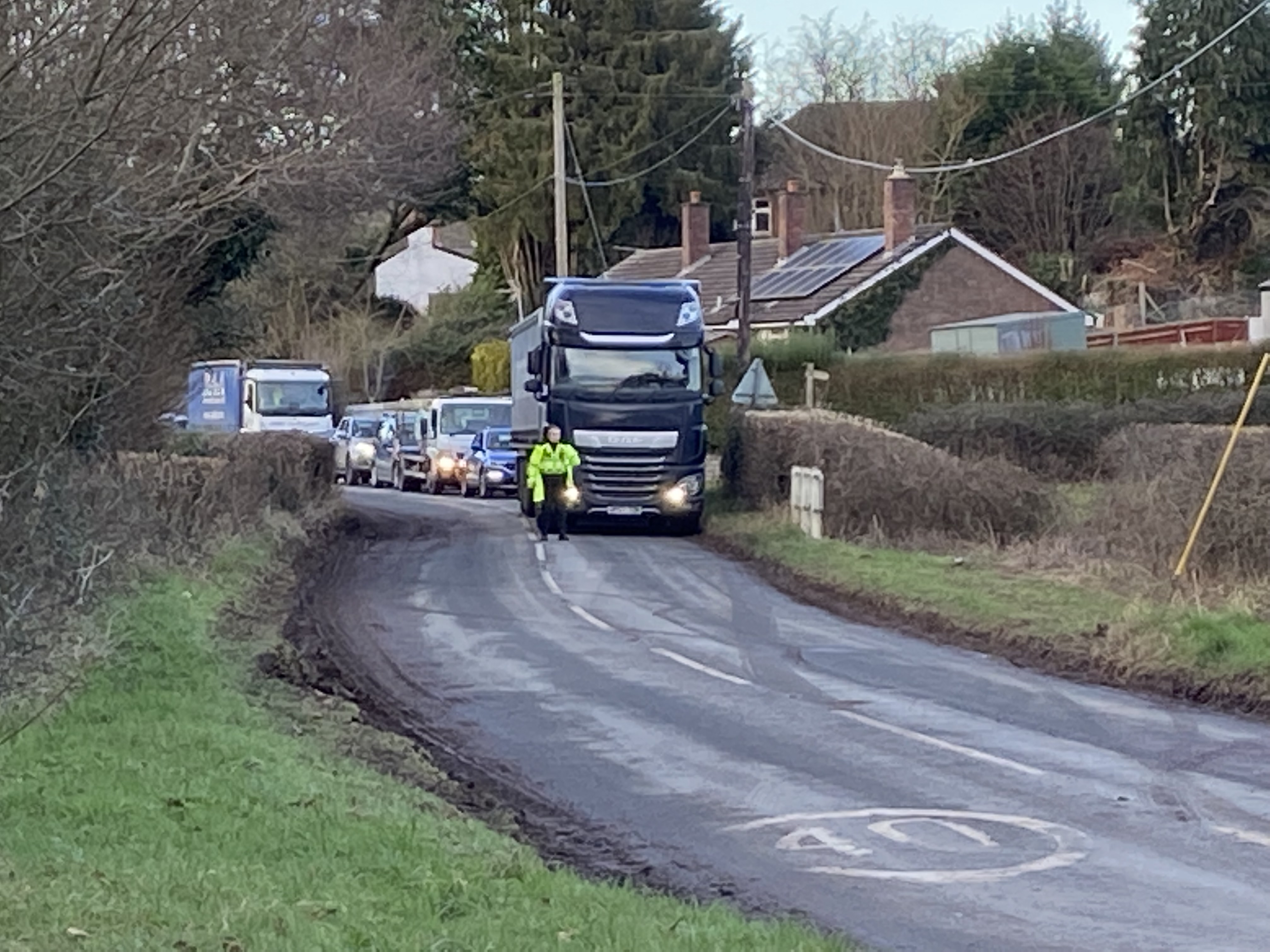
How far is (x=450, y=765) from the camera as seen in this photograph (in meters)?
12.9

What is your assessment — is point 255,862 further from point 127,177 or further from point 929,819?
point 127,177

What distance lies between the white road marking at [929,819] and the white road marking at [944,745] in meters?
1.35

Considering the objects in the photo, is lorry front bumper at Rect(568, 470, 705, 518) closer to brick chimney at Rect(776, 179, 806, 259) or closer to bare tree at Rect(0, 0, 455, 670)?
bare tree at Rect(0, 0, 455, 670)

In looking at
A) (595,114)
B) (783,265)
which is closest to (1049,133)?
(783,265)

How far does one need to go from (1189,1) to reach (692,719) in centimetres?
5378

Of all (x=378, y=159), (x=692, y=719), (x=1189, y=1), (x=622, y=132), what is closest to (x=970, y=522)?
(x=378, y=159)

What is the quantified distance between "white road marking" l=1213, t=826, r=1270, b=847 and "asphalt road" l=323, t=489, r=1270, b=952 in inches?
1.0

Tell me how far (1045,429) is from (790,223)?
924 inches

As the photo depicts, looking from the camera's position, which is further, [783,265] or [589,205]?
[589,205]

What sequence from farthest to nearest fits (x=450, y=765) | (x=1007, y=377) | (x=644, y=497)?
(x=1007, y=377), (x=644, y=497), (x=450, y=765)

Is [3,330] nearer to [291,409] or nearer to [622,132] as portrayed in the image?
[291,409]

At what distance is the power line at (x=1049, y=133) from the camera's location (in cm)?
5256

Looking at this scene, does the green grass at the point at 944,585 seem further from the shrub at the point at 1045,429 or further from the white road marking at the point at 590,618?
the shrub at the point at 1045,429

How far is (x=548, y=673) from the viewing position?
1703cm
